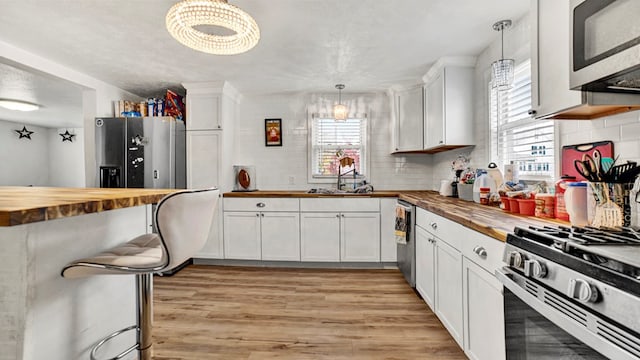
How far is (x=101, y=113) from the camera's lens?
11.8ft

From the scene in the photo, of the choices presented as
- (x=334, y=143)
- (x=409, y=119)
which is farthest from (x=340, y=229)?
(x=409, y=119)

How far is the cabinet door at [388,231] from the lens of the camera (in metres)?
3.49

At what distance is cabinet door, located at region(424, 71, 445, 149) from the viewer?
2996 millimetres

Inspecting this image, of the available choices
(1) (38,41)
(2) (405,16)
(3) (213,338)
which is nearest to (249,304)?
(3) (213,338)

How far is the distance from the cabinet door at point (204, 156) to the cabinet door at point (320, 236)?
48.7 inches

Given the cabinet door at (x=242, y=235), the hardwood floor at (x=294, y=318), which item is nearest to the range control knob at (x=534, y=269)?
the hardwood floor at (x=294, y=318)

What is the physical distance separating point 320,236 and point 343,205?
1.48 feet

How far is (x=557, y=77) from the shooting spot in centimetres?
136

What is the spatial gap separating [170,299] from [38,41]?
Result: 248 centimetres

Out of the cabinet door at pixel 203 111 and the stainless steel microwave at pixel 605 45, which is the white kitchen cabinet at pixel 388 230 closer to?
the cabinet door at pixel 203 111

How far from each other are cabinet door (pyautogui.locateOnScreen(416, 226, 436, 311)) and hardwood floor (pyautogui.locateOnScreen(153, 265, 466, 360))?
0.13m

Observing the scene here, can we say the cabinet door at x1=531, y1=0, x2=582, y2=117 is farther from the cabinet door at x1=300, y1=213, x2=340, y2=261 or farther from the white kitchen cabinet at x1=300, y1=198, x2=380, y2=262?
the cabinet door at x1=300, y1=213, x2=340, y2=261

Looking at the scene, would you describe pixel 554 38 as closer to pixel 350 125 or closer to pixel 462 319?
pixel 462 319

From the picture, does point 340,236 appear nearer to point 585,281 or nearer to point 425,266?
point 425,266
